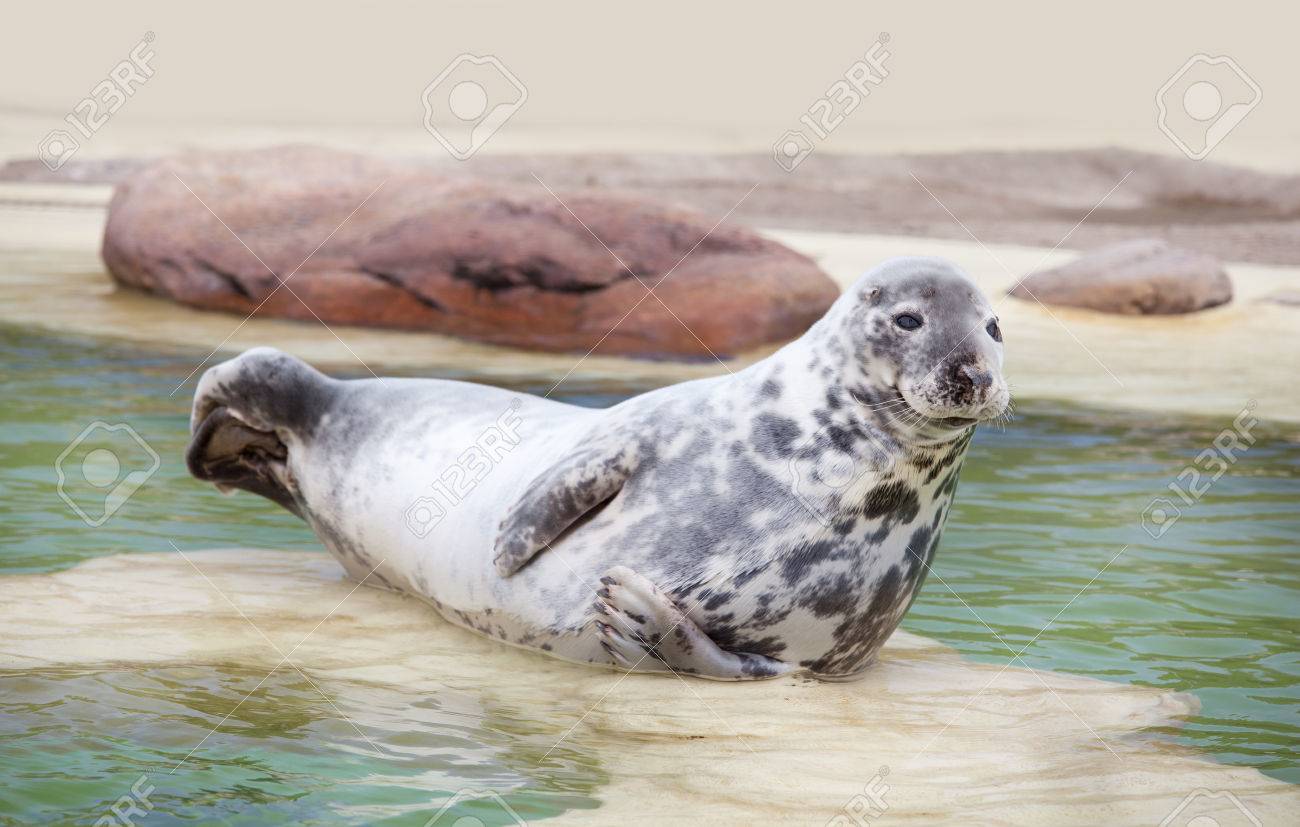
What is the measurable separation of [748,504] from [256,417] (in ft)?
6.16

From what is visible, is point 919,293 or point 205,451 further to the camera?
point 205,451

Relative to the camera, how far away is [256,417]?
561 centimetres

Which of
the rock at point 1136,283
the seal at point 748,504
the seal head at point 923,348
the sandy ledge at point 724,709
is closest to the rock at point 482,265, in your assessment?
the rock at point 1136,283

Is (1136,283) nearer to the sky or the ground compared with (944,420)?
nearer to the ground

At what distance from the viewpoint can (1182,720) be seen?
15.0 ft

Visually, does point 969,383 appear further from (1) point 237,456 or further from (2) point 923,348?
(1) point 237,456

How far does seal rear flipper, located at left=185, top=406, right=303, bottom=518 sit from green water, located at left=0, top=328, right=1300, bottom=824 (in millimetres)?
494

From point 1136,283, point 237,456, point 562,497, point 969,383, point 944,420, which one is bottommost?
point 1136,283

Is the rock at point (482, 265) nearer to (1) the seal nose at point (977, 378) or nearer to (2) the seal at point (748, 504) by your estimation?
(2) the seal at point (748, 504)

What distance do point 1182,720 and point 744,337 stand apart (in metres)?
6.91

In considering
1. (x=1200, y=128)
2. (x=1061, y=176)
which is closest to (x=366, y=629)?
(x=1061, y=176)

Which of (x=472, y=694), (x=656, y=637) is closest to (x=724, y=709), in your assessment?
(x=656, y=637)

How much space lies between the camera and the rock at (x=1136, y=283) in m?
13.5

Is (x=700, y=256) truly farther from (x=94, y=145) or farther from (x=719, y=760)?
(x=94, y=145)
